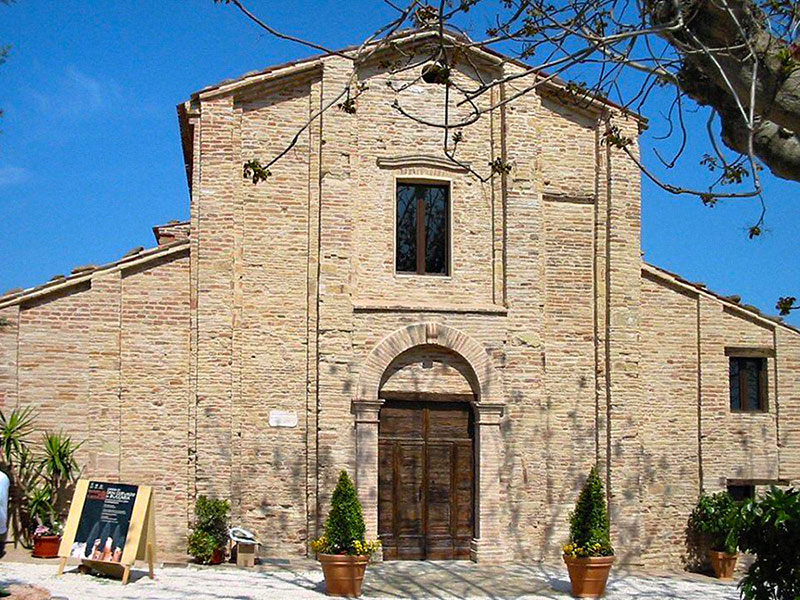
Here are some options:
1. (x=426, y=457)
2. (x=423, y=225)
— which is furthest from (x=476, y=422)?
(x=423, y=225)

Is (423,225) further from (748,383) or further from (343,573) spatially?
(748,383)

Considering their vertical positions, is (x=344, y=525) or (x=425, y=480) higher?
(x=425, y=480)

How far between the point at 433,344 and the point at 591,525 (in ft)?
12.3

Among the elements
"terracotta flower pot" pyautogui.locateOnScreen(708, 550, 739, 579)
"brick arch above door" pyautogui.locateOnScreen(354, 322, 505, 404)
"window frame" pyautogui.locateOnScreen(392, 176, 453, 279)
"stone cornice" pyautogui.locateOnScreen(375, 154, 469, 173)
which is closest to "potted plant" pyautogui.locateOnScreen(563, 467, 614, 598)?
"brick arch above door" pyautogui.locateOnScreen(354, 322, 505, 404)

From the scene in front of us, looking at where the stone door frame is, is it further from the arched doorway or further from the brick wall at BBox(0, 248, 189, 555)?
the brick wall at BBox(0, 248, 189, 555)

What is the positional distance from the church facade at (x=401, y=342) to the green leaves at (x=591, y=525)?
221cm

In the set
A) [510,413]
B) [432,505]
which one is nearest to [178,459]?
[432,505]

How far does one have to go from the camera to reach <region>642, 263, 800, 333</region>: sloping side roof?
16781 mm

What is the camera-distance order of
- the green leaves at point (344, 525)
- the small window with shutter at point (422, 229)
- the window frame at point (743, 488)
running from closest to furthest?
the green leaves at point (344, 525) → the small window with shutter at point (422, 229) → the window frame at point (743, 488)

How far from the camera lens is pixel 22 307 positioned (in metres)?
14.5

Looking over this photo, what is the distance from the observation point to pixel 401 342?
1547 centimetres

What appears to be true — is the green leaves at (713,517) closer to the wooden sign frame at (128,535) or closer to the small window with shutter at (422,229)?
the small window with shutter at (422,229)

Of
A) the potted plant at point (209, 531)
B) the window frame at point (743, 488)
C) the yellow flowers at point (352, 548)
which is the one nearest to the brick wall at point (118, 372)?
the potted plant at point (209, 531)

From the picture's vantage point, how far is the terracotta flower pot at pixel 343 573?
1262 centimetres
